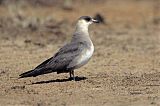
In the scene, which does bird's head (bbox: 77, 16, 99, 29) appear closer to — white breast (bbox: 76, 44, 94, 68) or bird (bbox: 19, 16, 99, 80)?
bird (bbox: 19, 16, 99, 80)

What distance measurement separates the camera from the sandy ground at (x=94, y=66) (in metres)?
10.2

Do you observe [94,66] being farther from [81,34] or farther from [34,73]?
[34,73]

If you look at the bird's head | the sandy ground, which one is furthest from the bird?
the bird's head

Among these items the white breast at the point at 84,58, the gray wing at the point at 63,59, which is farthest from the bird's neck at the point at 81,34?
the white breast at the point at 84,58

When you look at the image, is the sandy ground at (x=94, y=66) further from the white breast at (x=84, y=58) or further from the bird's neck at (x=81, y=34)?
the bird's neck at (x=81, y=34)

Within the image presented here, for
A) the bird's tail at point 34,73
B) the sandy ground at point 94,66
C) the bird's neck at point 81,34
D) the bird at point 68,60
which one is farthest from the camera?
the bird's neck at point 81,34

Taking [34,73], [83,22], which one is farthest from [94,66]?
[34,73]

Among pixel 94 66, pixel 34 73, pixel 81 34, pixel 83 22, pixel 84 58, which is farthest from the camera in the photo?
pixel 94 66

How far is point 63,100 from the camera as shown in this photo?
32.8 feet

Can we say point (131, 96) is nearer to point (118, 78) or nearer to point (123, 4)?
point (118, 78)

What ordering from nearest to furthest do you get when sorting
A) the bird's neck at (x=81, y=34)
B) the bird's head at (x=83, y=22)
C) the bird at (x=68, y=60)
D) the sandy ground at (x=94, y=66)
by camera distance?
the sandy ground at (x=94, y=66), the bird at (x=68, y=60), the bird's neck at (x=81, y=34), the bird's head at (x=83, y=22)

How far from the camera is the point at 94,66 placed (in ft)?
46.4

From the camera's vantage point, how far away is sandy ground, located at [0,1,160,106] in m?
10.2

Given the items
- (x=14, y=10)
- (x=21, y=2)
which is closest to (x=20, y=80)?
(x=14, y=10)
